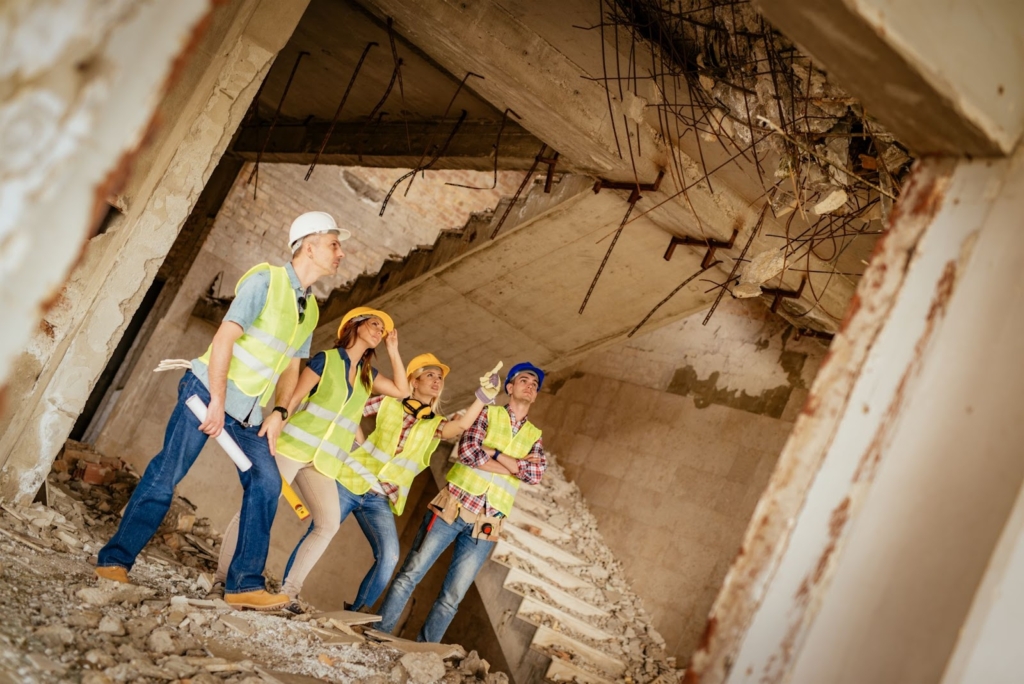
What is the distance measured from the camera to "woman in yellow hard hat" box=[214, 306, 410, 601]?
4.66 m

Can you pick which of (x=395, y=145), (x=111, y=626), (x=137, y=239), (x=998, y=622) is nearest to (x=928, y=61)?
(x=998, y=622)

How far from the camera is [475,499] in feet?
17.5

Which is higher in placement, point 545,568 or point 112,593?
point 545,568

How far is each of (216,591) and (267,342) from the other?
1.29m

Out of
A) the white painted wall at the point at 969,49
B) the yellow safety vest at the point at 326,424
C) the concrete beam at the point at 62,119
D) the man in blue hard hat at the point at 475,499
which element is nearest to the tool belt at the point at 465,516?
the man in blue hard hat at the point at 475,499

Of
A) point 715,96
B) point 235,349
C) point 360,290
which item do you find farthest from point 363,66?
point 235,349

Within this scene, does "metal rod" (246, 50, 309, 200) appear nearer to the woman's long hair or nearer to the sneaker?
the woman's long hair

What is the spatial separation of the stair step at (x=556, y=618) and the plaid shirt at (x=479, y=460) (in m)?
1.17

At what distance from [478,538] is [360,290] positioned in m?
3.29

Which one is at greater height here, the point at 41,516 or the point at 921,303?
the point at 921,303

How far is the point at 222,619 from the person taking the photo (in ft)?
11.8

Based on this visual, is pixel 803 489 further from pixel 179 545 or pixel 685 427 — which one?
pixel 685 427

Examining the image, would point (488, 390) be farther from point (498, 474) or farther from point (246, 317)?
point (246, 317)

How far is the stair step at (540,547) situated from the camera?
23.9ft
